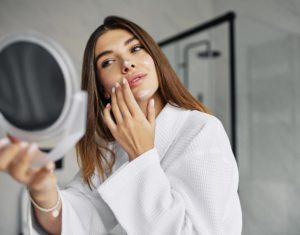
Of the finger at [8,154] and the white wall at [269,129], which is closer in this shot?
the finger at [8,154]

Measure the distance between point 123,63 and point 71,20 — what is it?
4.59ft

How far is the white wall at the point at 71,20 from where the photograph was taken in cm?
168

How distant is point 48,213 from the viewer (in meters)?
0.59

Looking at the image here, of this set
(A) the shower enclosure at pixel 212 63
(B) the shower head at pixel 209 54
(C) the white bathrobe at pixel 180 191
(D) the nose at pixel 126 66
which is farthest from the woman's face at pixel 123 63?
(B) the shower head at pixel 209 54

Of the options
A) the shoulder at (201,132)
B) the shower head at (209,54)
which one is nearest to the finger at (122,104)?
the shoulder at (201,132)

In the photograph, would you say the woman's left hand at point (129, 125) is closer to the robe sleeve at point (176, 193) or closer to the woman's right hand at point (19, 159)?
the robe sleeve at point (176, 193)

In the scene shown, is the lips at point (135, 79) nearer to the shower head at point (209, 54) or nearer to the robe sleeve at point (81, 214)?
the robe sleeve at point (81, 214)

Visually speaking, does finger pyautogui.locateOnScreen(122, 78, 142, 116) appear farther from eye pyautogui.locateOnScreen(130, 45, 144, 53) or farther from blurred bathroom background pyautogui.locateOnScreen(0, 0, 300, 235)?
blurred bathroom background pyautogui.locateOnScreen(0, 0, 300, 235)

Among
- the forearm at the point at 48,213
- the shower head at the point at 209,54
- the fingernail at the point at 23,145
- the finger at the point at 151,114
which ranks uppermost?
the fingernail at the point at 23,145

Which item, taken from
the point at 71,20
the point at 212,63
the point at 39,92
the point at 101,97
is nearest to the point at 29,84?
the point at 39,92

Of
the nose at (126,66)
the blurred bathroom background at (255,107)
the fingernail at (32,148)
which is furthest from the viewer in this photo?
the blurred bathroom background at (255,107)

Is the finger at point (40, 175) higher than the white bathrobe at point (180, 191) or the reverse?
higher

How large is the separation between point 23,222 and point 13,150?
55.5 inches

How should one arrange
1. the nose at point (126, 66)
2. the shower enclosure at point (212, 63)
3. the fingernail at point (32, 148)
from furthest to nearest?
1. the shower enclosure at point (212, 63)
2. the nose at point (126, 66)
3. the fingernail at point (32, 148)
